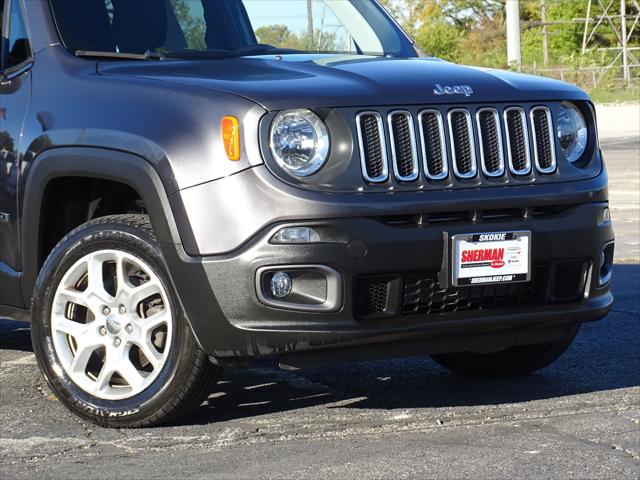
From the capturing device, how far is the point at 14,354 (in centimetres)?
675

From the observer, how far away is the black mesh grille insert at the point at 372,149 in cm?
467

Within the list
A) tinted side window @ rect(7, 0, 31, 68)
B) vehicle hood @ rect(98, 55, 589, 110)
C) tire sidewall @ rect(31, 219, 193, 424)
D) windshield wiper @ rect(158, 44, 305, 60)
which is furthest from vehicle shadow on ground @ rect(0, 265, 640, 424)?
tinted side window @ rect(7, 0, 31, 68)

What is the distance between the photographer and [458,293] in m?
→ 4.84

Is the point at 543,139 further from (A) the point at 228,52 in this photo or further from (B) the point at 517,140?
(A) the point at 228,52

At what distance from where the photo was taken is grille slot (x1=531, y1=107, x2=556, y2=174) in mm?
5047

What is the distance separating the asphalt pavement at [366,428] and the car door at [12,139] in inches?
21.7

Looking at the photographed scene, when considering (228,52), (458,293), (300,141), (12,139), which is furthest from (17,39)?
(458,293)

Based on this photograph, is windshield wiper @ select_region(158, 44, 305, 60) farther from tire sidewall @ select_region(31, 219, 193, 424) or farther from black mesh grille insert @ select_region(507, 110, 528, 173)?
black mesh grille insert @ select_region(507, 110, 528, 173)

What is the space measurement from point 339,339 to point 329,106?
0.79 m

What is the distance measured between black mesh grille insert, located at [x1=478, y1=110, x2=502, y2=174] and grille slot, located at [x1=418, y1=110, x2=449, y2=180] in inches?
7.0

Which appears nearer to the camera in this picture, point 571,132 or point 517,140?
point 517,140

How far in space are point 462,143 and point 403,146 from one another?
10.1 inches

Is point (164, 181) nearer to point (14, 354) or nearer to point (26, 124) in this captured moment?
point (26, 124)

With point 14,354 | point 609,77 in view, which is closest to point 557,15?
point 609,77
